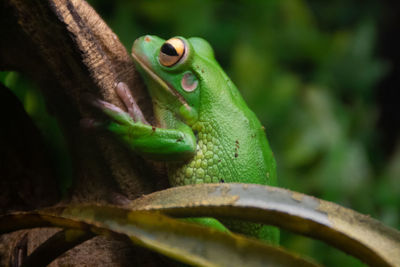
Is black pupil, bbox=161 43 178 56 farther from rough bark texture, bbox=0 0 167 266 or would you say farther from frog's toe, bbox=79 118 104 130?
frog's toe, bbox=79 118 104 130

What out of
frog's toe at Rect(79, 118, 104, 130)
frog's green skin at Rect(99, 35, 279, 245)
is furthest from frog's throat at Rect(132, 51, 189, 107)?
frog's toe at Rect(79, 118, 104, 130)

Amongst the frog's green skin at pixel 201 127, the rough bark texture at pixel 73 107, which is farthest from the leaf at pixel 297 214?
the frog's green skin at pixel 201 127

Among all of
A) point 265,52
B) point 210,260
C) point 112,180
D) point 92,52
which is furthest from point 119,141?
point 265,52

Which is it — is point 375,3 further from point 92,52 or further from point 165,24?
point 92,52

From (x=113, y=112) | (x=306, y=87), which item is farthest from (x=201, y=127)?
(x=306, y=87)

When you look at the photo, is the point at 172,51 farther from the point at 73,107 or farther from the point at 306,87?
the point at 306,87
